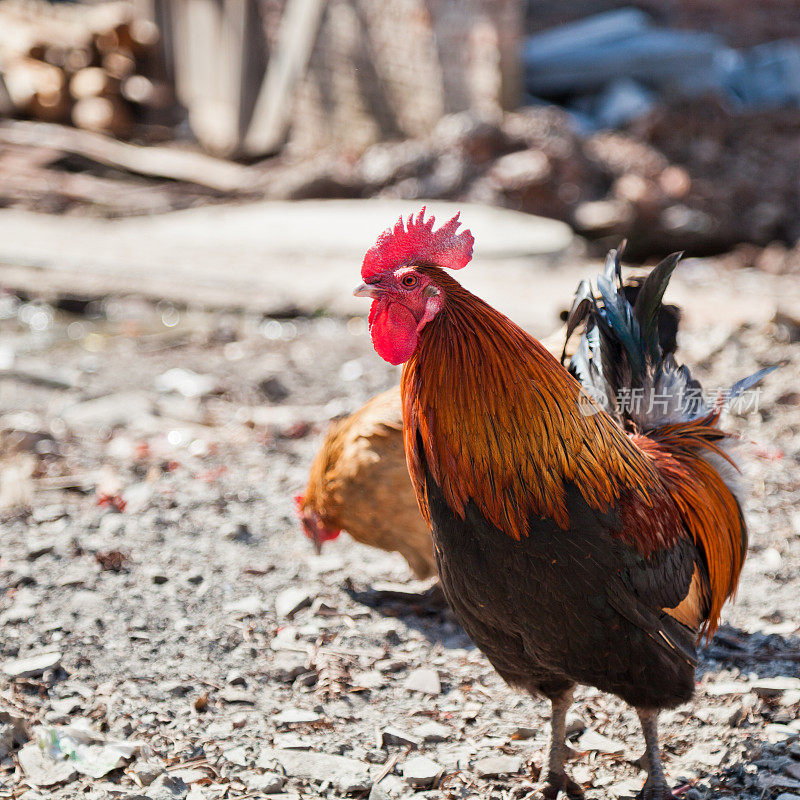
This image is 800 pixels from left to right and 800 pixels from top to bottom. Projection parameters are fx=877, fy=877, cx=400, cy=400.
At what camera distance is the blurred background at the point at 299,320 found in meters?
→ 2.85

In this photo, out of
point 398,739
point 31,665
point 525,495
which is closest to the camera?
point 525,495

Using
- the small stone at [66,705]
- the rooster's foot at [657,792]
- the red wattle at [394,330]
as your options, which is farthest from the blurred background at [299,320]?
the red wattle at [394,330]

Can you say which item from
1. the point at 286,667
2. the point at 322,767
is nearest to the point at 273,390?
the point at 286,667

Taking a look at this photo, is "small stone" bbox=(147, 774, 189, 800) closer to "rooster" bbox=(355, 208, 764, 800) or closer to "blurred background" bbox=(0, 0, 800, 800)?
"blurred background" bbox=(0, 0, 800, 800)

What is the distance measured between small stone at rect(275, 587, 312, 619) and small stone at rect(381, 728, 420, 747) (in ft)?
2.56

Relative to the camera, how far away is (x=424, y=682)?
10.2ft

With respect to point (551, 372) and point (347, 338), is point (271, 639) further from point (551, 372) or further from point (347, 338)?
point (347, 338)

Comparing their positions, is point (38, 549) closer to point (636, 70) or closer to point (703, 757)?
point (703, 757)

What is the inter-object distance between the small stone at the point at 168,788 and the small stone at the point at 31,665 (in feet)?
2.30

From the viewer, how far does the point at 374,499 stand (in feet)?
10.8

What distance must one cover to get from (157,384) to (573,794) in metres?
4.12

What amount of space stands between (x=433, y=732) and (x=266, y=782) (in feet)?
1.87

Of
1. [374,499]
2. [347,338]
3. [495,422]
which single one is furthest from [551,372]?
[347,338]

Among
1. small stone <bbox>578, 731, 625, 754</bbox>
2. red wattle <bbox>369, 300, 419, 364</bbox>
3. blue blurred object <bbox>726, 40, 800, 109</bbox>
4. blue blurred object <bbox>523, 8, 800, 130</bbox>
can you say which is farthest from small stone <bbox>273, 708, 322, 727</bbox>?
blue blurred object <bbox>726, 40, 800, 109</bbox>
